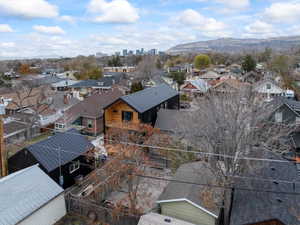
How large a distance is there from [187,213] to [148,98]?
14.0 meters

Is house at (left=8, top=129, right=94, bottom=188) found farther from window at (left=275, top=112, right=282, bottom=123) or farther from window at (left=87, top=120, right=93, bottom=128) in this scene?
window at (left=275, top=112, right=282, bottom=123)

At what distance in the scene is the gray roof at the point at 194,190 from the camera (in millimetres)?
10750

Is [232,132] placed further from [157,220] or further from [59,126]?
[59,126]

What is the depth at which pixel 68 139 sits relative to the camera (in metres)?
16.0

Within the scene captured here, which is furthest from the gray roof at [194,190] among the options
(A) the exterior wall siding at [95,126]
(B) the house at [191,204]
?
(A) the exterior wall siding at [95,126]

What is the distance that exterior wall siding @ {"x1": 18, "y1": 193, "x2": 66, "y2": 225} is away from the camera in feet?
34.6

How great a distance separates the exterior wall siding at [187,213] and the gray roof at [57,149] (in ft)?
23.3

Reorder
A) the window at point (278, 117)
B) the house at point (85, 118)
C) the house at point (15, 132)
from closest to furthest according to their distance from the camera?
1. the window at point (278, 117)
2. the house at point (15, 132)
3. the house at point (85, 118)

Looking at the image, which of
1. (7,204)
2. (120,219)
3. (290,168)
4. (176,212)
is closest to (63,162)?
(7,204)

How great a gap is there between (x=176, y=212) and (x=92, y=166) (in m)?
7.85

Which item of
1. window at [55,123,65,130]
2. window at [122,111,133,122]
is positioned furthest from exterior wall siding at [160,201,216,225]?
window at [55,123,65,130]

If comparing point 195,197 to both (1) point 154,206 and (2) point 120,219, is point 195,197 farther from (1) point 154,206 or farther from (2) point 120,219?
(2) point 120,219

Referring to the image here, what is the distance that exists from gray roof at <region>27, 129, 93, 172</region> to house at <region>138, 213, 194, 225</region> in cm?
654

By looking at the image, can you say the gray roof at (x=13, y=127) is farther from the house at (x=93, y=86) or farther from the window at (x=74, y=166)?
the house at (x=93, y=86)
